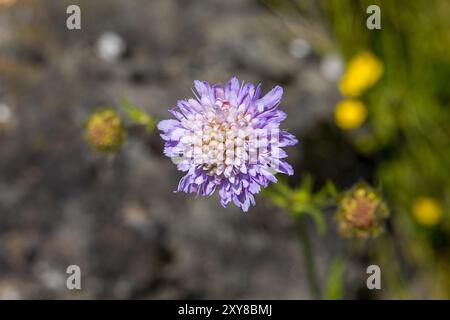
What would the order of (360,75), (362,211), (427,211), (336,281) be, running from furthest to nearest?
1. (360,75)
2. (427,211)
3. (336,281)
4. (362,211)

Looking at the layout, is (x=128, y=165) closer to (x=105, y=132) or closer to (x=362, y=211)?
(x=105, y=132)

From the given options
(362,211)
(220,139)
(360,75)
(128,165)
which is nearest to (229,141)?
(220,139)

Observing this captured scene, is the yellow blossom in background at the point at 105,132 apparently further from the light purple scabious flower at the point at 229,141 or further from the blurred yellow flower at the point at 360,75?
the blurred yellow flower at the point at 360,75

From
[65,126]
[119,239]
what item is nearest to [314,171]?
[119,239]

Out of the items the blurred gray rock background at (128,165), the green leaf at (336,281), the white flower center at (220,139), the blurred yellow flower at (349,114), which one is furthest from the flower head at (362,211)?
the blurred yellow flower at (349,114)

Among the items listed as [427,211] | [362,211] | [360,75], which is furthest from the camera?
[360,75]
